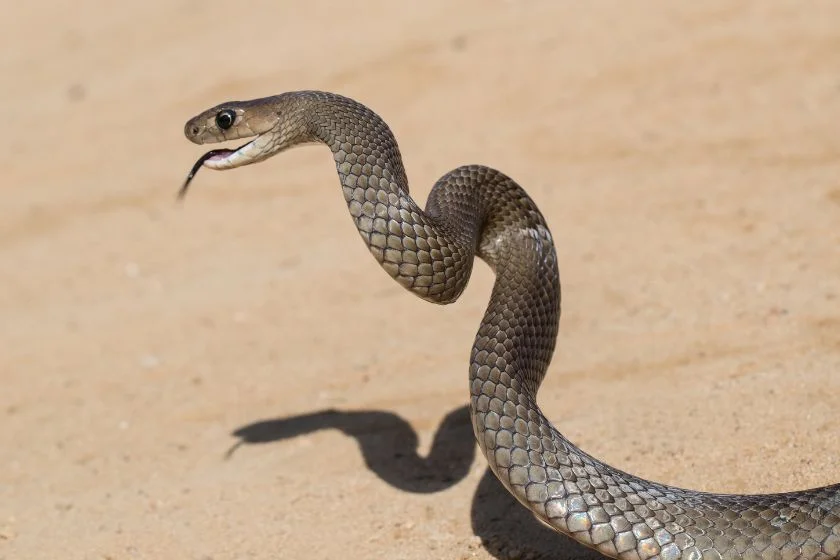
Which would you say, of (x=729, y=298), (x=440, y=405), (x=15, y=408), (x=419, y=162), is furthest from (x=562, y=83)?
(x=15, y=408)

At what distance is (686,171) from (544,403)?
3045 millimetres

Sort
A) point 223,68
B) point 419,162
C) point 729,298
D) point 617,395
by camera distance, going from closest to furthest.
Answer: point 617,395, point 729,298, point 419,162, point 223,68

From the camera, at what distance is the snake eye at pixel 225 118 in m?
5.67

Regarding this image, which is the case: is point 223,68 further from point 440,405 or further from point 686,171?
point 440,405

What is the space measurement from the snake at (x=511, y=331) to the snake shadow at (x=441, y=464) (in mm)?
190

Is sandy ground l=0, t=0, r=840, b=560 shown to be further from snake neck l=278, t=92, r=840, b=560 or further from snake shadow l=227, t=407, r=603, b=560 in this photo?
snake neck l=278, t=92, r=840, b=560

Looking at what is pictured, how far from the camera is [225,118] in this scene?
5688 mm

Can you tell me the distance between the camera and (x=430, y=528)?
5641 mm

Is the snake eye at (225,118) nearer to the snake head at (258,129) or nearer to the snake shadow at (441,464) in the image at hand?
the snake head at (258,129)

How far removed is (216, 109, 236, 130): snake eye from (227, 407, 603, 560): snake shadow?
1936mm

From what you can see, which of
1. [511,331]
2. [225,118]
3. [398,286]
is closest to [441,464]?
[511,331]

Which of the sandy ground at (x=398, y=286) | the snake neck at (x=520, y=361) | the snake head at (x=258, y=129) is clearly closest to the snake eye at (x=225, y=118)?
the snake head at (x=258, y=129)

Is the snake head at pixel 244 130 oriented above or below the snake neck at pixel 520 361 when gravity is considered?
above

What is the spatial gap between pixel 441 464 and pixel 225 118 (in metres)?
2.10
